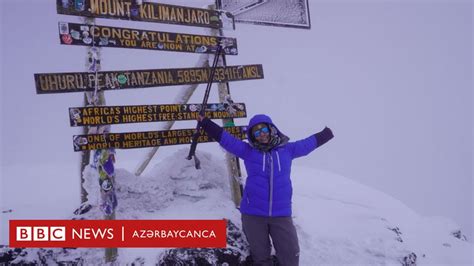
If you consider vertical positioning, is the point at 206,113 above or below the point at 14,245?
above

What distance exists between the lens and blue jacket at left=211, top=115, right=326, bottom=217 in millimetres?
4078

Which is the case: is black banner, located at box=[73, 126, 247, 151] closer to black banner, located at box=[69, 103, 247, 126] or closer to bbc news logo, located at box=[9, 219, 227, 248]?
black banner, located at box=[69, 103, 247, 126]

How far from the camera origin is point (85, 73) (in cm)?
424

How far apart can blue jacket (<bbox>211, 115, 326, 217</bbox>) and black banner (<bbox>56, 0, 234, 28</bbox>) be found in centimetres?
208

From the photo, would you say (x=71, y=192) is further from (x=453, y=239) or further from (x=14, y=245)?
(x=453, y=239)

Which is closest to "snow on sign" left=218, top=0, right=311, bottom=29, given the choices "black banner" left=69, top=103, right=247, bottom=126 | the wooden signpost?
the wooden signpost

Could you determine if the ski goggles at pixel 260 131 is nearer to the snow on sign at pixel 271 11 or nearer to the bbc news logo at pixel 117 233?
the bbc news logo at pixel 117 233

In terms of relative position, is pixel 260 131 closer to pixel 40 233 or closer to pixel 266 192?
pixel 266 192

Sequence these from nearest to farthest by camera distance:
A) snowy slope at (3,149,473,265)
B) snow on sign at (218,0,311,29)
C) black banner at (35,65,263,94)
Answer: black banner at (35,65,263,94)
snowy slope at (3,149,473,265)
snow on sign at (218,0,311,29)

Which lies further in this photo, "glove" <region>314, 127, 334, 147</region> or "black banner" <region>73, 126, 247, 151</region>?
"glove" <region>314, 127, 334, 147</region>

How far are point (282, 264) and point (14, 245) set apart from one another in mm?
3468

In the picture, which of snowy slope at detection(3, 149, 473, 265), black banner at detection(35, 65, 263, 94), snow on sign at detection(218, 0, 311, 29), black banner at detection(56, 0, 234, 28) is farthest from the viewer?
snow on sign at detection(218, 0, 311, 29)

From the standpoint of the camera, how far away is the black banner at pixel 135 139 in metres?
4.11

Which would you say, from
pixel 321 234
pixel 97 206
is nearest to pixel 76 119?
pixel 97 206
